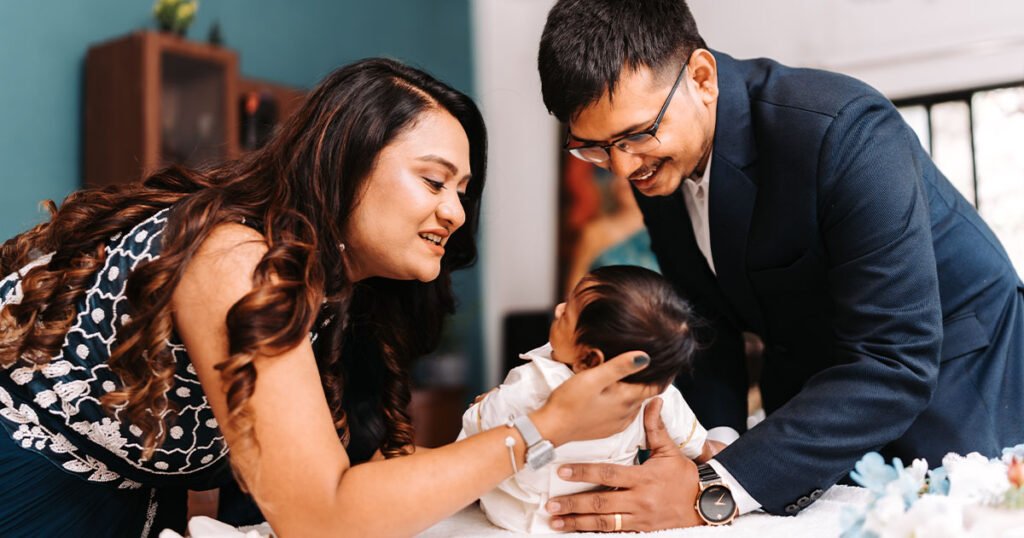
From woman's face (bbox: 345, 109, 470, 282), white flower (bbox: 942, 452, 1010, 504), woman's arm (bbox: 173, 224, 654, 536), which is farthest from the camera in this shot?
woman's face (bbox: 345, 109, 470, 282)

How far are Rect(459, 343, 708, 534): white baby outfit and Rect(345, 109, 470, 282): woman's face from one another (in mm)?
241

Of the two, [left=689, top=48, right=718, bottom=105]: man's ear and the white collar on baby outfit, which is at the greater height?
[left=689, top=48, right=718, bottom=105]: man's ear

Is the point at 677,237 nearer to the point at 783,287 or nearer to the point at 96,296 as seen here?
the point at 783,287

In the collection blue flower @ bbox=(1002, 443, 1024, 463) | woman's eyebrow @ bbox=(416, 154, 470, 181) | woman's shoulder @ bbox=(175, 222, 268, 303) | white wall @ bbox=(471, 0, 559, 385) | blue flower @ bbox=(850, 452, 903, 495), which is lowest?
white wall @ bbox=(471, 0, 559, 385)

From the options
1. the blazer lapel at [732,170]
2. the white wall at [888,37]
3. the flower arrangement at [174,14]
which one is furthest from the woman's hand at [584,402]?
the white wall at [888,37]

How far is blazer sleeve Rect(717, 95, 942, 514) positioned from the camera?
1.35m

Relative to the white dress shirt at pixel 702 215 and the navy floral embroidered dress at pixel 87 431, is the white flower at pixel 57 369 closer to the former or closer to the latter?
the navy floral embroidered dress at pixel 87 431

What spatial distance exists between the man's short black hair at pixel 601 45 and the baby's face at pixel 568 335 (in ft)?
1.11

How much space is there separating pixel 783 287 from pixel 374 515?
2.88ft

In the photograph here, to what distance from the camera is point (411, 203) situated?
138cm

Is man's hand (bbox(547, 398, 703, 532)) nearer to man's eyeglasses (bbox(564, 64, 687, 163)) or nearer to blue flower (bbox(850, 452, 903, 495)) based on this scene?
blue flower (bbox(850, 452, 903, 495))

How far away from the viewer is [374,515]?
1.09 metres

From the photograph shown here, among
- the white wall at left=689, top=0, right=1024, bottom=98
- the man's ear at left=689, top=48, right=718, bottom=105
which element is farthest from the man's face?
the white wall at left=689, top=0, right=1024, bottom=98

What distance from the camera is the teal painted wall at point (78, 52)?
340 cm
